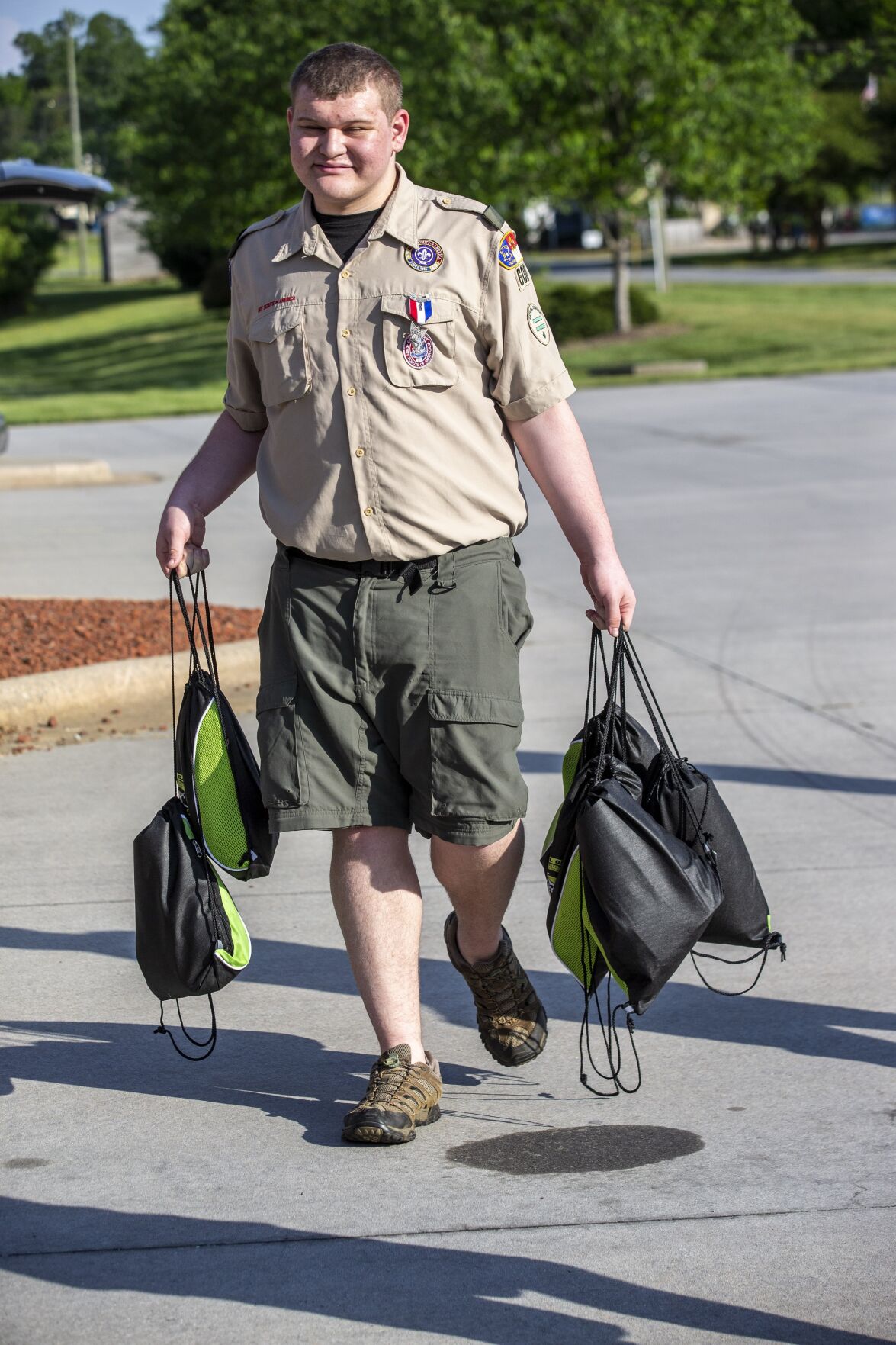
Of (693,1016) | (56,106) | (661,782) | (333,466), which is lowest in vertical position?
(693,1016)

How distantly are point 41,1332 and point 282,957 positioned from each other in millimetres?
1784

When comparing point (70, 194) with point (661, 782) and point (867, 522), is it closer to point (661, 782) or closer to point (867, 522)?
point (867, 522)

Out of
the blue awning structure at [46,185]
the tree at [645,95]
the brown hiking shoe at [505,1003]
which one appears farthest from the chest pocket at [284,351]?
the tree at [645,95]

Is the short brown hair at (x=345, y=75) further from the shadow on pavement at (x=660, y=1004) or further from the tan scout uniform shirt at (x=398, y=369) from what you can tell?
the shadow on pavement at (x=660, y=1004)

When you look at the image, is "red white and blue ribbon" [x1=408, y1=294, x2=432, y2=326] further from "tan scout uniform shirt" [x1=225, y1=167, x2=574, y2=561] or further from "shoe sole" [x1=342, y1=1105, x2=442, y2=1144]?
"shoe sole" [x1=342, y1=1105, x2=442, y2=1144]

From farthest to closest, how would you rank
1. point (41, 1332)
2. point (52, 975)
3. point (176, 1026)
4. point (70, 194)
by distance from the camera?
point (70, 194) < point (52, 975) < point (176, 1026) < point (41, 1332)

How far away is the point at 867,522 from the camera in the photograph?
37.1ft

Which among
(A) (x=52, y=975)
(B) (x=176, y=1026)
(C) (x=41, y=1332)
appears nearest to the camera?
(C) (x=41, y=1332)

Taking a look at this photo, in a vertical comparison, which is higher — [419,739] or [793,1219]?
[419,739]

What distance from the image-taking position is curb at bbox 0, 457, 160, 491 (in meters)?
15.1

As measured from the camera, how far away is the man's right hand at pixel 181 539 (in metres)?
3.49

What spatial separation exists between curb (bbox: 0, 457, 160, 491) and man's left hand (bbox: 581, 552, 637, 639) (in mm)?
12273

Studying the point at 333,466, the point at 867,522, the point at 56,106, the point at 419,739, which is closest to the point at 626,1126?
the point at 419,739

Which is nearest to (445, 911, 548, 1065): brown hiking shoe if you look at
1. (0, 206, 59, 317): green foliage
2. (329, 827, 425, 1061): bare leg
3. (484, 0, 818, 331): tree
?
(329, 827, 425, 1061): bare leg
